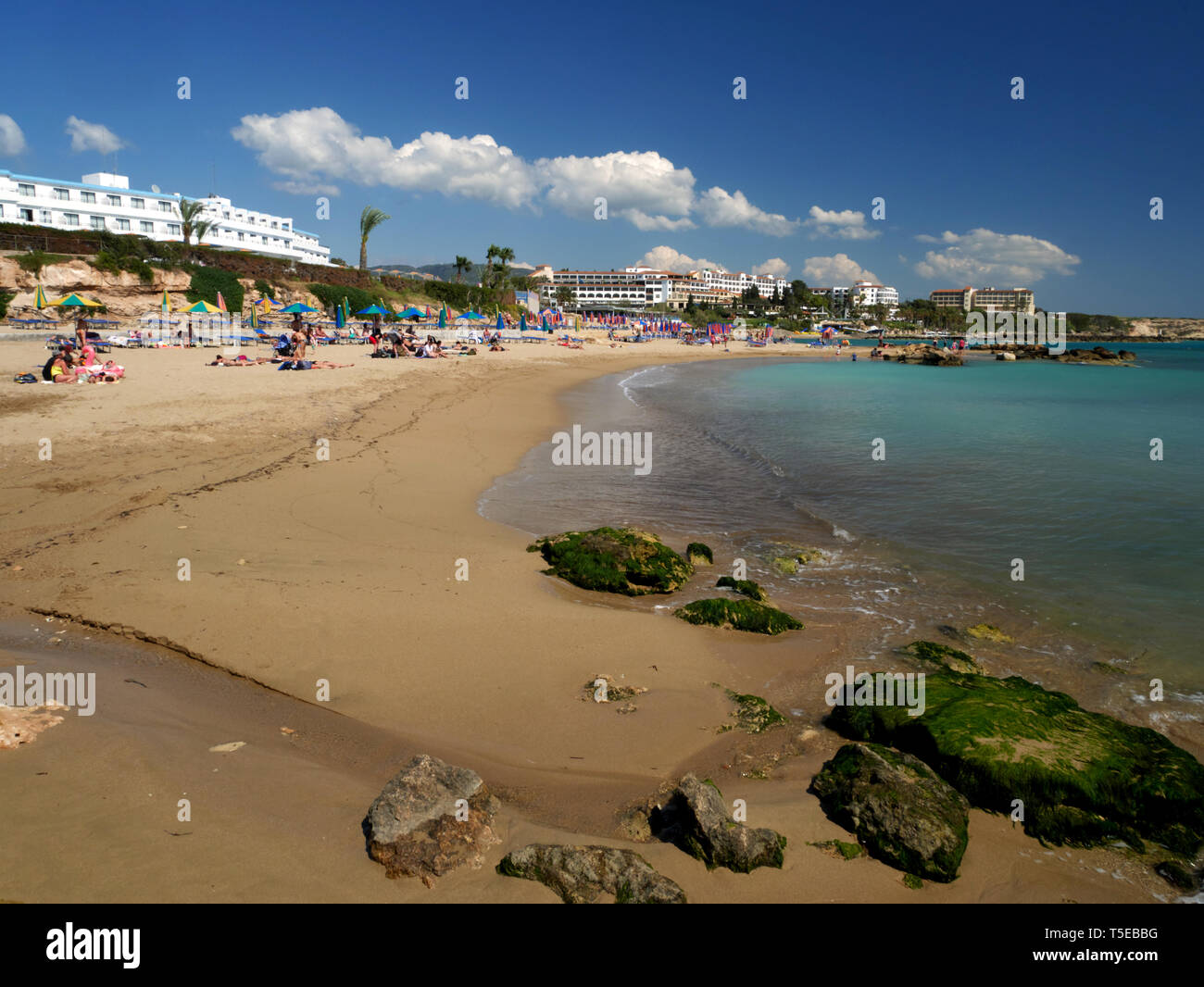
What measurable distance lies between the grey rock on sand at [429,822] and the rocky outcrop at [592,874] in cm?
26

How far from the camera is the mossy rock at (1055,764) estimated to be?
13.5 feet

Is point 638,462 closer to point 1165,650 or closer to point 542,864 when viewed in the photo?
point 1165,650

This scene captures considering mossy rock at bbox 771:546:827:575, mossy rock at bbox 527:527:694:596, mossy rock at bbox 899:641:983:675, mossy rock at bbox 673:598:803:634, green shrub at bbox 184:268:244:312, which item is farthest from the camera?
green shrub at bbox 184:268:244:312

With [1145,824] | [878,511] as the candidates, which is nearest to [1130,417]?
[878,511]

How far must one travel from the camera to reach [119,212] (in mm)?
64812

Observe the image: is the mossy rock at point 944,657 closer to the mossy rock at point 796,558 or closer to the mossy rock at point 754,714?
the mossy rock at point 754,714

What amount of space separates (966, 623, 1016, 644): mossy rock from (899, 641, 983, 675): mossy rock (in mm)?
606

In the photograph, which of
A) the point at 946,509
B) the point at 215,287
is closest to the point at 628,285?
the point at 215,287

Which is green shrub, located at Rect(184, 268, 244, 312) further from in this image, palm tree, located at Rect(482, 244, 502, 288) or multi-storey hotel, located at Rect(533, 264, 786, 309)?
multi-storey hotel, located at Rect(533, 264, 786, 309)

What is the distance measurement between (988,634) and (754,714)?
140 inches

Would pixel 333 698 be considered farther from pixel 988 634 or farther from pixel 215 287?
pixel 215 287

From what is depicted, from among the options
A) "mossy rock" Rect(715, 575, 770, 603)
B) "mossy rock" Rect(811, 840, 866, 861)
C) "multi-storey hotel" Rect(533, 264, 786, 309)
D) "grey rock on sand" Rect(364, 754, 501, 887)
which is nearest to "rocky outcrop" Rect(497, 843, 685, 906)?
"grey rock on sand" Rect(364, 754, 501, 887)

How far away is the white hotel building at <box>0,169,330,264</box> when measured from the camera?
57750 millimetres

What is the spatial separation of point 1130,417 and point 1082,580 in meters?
26.0
